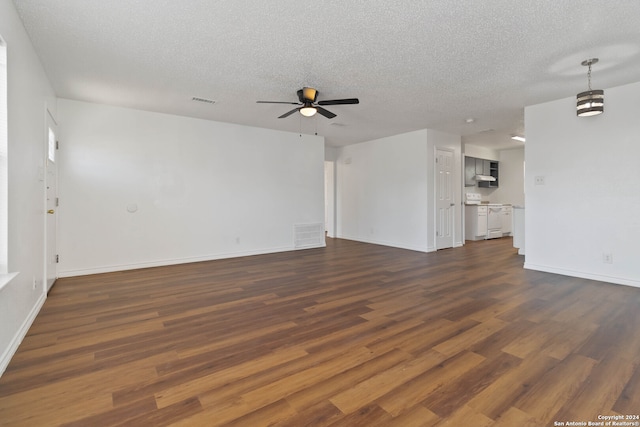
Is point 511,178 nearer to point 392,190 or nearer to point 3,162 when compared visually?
point 392,190

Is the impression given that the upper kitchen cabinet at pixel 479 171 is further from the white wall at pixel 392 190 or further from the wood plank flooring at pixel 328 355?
the wood plank flooring at pixel 328 355

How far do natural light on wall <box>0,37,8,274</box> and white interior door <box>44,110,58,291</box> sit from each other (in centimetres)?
178

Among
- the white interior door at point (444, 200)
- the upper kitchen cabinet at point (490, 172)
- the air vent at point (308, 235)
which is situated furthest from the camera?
the upper kitchen cabinet at point (490, 172)

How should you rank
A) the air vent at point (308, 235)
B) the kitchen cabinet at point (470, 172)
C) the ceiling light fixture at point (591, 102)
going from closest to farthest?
1. the ceiling light fixture at point (591, 102)
2. the air vent at point (308, 235)
3. the kitchen cabinet at point (470, 172)

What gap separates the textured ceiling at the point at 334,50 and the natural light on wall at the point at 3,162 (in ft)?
2.04

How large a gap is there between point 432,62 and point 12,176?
381 cm

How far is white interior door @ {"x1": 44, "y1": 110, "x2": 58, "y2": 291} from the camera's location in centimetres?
363

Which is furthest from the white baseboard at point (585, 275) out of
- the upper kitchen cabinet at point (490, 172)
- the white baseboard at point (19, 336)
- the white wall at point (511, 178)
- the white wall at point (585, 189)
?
the white baseboard at point (19, 336)

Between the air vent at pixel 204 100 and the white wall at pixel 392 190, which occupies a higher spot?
the air vent at pixel 204 100

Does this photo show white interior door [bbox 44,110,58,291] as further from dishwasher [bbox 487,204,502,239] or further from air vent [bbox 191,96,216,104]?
dishwasher [bbox 487,204,502,239]

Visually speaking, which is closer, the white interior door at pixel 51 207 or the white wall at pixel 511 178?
the white interior door at pixel 51 207

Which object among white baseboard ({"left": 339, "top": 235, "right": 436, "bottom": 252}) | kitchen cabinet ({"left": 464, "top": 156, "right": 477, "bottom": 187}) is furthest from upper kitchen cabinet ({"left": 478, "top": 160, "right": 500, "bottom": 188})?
white baseboard ({"left": 339, "top": 235, "right": 436, "bottom": 252})

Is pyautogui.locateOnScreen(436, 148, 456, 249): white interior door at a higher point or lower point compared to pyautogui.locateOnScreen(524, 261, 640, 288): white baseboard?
higher

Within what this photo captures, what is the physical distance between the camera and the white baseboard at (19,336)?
6.45 ft
